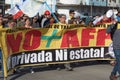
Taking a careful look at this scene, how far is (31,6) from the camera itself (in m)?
13.1

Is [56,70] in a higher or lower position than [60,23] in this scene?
lower

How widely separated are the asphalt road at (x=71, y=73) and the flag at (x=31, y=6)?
2027mm

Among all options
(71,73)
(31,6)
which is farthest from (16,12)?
(71,73)

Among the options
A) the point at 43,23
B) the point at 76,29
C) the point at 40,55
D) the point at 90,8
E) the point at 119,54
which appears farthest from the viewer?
the point at 90,8

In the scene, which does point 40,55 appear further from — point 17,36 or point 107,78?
point 107,78

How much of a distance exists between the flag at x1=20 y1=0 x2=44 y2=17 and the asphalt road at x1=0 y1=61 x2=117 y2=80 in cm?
203

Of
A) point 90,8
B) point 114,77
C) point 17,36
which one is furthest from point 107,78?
point 90,8

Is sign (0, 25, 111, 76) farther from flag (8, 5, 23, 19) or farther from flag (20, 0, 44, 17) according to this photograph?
flag (8, 5, 23, 19)

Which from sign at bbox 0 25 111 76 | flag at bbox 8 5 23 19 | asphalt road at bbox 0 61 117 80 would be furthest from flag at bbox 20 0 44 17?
asphalt road at bbox 0 61 117 80

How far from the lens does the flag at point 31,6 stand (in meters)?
13.1

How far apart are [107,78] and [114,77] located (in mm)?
731

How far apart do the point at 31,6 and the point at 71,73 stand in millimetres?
2872

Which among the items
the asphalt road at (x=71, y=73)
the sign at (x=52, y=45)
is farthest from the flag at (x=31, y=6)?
the asphalt road at (x=71, y=73)

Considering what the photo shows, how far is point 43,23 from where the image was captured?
48.4 feet
